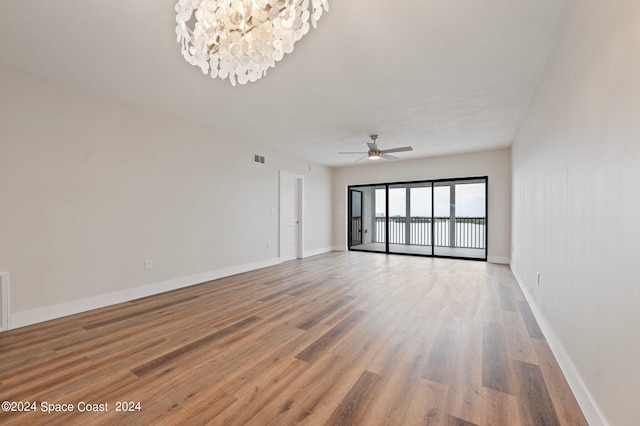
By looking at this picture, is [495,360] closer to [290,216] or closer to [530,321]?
[530,321]

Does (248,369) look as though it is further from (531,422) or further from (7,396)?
(531,422)

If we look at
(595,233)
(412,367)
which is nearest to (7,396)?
(412,367)

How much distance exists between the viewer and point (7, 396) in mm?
1683

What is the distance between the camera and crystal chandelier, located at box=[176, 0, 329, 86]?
56.9 inches

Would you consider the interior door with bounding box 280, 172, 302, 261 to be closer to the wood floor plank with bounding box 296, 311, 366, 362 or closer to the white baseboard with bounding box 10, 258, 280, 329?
the white baseboard with bounding box 10, 258, 280, 329

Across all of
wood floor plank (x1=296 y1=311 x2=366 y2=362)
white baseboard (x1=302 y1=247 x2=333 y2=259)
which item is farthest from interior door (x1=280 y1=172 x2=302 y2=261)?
wood floor plank (x1=296 y1=311 x2=366 y2=362)

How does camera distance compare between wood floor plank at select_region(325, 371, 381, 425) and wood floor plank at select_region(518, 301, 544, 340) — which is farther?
wood floor plank at select_region(518, 301, 544, 340)

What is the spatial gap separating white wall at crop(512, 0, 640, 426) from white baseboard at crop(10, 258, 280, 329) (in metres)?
4.48

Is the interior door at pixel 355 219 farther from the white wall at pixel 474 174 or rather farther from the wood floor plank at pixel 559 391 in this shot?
the wood floor plank at pixel 559 391

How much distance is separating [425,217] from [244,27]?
790 centimetres

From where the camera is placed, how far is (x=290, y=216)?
6703mm

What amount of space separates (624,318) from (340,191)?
726 centimetres

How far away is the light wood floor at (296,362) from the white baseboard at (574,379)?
53 millimetres

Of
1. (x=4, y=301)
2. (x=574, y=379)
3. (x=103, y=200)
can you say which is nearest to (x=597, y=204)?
(x=574, y=379)
